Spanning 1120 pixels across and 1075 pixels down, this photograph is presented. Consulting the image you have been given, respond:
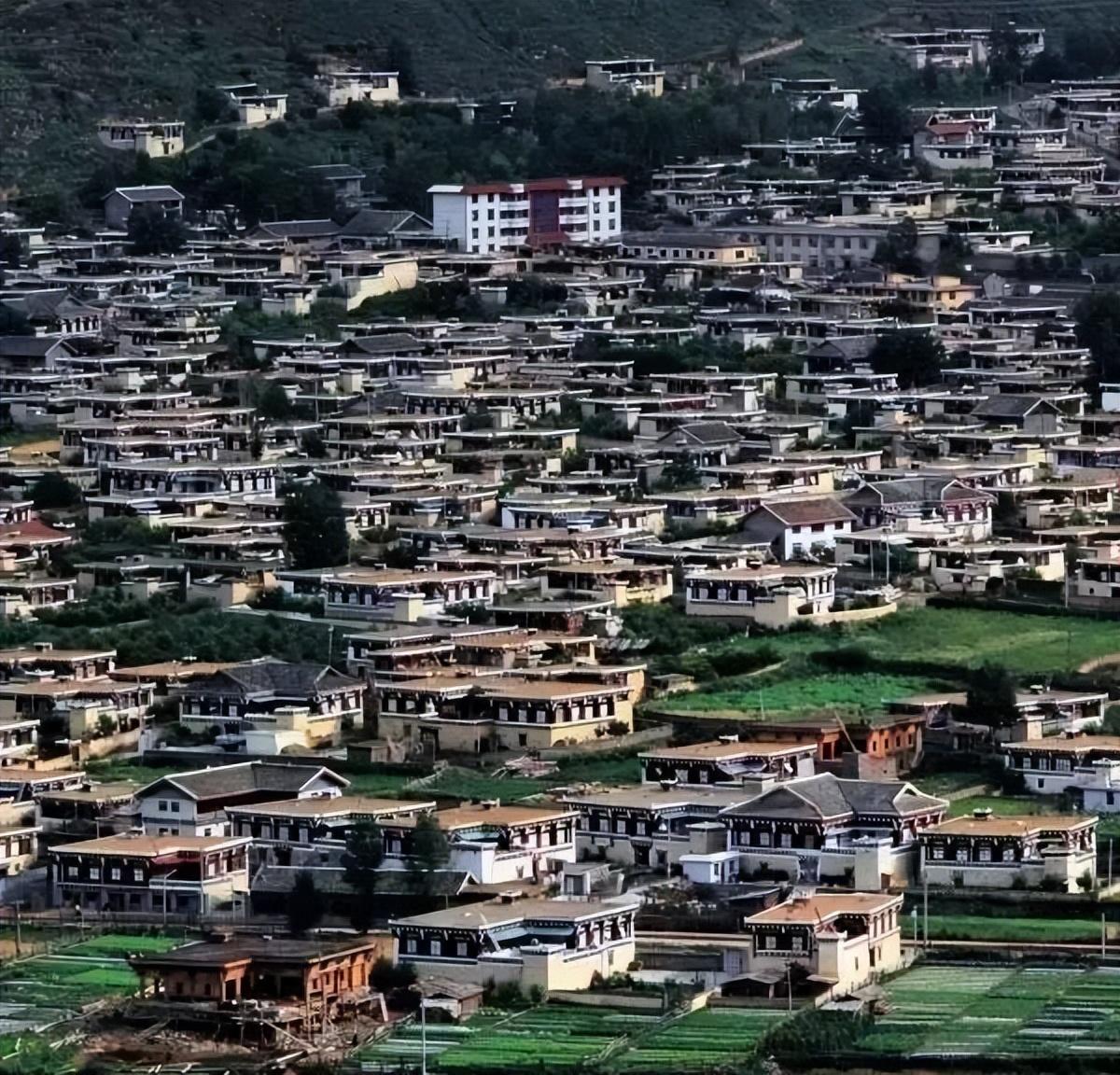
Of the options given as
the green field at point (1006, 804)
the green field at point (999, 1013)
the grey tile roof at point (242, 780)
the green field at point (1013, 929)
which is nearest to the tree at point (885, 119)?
the green field at point (1006, 804)

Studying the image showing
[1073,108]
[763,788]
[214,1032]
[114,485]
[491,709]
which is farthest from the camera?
[1073,108]

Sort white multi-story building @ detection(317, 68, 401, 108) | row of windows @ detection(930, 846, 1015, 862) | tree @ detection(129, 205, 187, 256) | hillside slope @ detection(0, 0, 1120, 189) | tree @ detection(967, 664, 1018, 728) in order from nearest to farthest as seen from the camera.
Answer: row of windows @ detection(930, 846, 1015, 862), tree @ detection(967, 664, 1018, 728), tree @ detection(129, 205, 187, 256), hillside slope @ detection(0, 0, 1120, 189), white multi-story building @ detection(317, 68, 401, 108)

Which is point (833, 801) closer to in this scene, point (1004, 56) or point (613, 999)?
point (613, 999)

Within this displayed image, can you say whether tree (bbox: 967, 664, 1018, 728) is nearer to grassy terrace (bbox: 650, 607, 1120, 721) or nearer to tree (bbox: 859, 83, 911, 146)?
grassy terrace (bbox: 650, 607, 1120, 721)

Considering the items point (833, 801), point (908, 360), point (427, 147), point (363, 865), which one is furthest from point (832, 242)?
point (363, 865)

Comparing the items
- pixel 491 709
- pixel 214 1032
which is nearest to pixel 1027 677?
pixel 491 709

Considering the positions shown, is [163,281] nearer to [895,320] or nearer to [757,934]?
[895,320]

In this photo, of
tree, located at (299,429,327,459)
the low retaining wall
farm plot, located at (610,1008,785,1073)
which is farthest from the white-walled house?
farm plot, located at (610,1008,785,1073)
